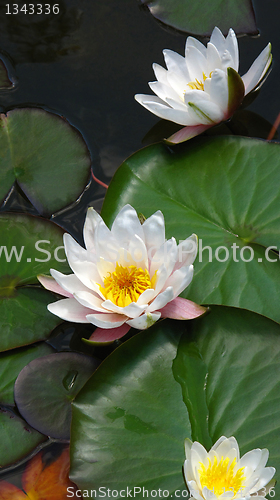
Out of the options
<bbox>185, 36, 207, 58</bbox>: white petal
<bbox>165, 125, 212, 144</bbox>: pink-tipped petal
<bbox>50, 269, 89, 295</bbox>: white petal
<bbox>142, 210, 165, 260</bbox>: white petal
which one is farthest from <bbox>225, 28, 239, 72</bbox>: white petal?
<bbox>50, 269, 89, 295</bbox>: white petal

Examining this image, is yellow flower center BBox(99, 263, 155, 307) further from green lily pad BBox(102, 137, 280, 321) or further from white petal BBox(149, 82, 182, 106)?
white petal BBox(149, 82, 182, 106)

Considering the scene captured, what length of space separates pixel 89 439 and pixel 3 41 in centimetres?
251

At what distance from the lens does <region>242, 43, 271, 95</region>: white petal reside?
2.02 metres

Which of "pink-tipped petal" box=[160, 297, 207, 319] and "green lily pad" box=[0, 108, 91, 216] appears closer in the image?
"pink-tipped petal" box=[160, 297, 207, 319]

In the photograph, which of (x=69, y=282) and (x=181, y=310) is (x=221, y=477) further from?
(x=69, y=282)

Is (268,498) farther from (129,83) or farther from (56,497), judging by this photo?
(129,83)

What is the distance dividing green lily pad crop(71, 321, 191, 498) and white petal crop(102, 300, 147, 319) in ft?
0.45

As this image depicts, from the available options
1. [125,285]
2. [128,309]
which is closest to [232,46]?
[125,285]

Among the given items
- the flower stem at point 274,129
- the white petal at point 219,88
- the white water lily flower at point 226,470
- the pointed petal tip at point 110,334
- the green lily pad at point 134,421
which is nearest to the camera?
the white water lily flower at point 226,470

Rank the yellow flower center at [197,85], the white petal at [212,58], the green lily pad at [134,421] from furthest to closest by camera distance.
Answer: the yellow flower center at [197,85], the white petal at [212,58], the green lily pad at [134,421]

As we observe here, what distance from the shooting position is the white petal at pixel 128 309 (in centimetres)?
145

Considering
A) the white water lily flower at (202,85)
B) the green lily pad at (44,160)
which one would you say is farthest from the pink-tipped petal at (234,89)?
the green lily pad at (44,160)

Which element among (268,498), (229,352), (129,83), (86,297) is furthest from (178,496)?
(129,83)

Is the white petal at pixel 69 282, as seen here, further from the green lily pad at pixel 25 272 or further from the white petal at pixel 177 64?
the white petal at pixel 177 64
